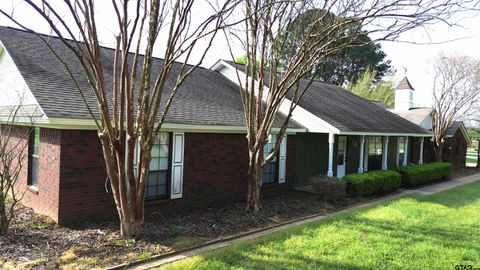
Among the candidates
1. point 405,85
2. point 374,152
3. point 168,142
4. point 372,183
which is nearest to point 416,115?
point 405,85

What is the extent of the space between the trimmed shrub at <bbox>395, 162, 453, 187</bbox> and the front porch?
1268mm

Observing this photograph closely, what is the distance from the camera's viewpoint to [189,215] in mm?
9250

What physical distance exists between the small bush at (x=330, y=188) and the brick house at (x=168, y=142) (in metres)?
1.66

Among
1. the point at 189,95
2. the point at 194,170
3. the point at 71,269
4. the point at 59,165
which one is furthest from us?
the point at 189,95

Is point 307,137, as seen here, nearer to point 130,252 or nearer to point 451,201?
point 451,201

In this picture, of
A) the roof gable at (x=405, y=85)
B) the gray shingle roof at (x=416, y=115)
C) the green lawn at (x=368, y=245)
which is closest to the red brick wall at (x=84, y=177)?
the green lawn at (x=368, y=245)

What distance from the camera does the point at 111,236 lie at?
7.07m

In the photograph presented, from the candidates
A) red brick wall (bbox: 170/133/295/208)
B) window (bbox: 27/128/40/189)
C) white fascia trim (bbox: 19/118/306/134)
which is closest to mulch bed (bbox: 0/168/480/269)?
red brick wall (bbox: 170/133/295/208)

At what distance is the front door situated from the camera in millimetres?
16047

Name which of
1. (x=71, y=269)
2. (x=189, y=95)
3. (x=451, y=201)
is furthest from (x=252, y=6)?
(x=451, y=201)

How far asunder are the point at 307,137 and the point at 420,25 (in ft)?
24.5

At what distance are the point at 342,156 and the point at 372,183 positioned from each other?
3.42 meters

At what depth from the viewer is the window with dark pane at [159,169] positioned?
910 centimetres

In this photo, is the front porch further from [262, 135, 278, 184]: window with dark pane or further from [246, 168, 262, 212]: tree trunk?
[246, 168, 262, 212]: tree trunk
